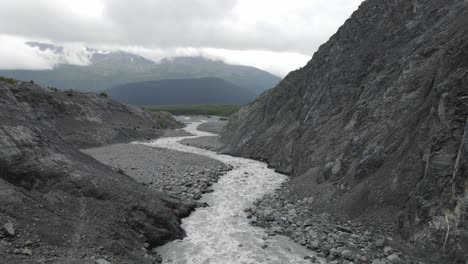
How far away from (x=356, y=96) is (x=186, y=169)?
2236cm

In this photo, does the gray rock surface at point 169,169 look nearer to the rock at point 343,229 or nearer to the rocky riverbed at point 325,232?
the rocky riverbed at point 325,232

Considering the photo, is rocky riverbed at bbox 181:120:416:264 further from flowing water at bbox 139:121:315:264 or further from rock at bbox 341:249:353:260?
flowing water at bbox 139:121:315:264

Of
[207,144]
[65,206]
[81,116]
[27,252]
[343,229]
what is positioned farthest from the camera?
[81,116]

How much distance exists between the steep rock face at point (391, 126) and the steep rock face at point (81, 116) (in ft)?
127

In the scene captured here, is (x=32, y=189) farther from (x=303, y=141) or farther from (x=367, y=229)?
(x=303, y=141)

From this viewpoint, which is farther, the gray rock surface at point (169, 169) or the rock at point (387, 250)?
the gray rock surface at point (169, 169)

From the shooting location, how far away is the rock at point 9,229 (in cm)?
1786

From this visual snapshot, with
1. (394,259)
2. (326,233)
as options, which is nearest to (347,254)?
(394,259)

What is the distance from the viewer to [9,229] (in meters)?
18.0

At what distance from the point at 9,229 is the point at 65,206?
4209 mm

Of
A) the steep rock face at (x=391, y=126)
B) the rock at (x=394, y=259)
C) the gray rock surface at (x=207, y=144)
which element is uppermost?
the steep rock face at (x=391, y=126)

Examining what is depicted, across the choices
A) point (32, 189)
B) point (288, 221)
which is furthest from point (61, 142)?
point (288, 221)

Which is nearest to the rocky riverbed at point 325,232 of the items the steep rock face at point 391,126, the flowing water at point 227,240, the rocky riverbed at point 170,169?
the flowing water at point 227,240

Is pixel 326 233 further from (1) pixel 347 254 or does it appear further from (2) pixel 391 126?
(2) pixel 391 126
